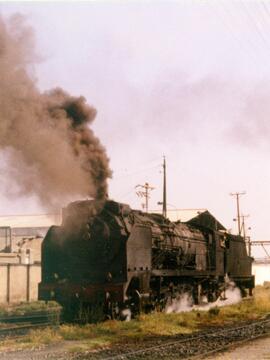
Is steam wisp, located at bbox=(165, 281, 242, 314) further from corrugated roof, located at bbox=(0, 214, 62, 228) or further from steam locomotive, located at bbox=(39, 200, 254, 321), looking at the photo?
corrugated roof, located at bbox=(0, 214, 62, 228)

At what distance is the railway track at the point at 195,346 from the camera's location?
32.7 ft

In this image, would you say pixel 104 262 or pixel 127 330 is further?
pixel 104 262

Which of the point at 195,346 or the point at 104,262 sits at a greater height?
the point at 104,262

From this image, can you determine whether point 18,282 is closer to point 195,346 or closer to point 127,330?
point 127,330

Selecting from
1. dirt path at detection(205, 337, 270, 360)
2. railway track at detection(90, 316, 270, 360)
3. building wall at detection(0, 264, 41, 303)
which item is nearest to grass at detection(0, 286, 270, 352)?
railway track at detection(90, 316, 270, 360)

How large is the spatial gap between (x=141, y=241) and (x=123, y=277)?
1.35 metres

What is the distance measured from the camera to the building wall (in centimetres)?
2612

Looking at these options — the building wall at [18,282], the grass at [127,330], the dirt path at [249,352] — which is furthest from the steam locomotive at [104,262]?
the building wall at [18,282]

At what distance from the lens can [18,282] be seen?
27.1 meters

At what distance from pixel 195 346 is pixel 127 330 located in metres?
2.71

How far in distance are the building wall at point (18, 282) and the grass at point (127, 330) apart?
38.4 feet

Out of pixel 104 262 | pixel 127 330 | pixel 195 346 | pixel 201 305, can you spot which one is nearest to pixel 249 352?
pixel 195 346

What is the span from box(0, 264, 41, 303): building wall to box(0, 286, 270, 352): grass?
38.4 ft

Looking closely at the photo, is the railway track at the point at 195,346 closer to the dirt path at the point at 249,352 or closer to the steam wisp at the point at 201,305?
the dirt path at the point at 249,352
